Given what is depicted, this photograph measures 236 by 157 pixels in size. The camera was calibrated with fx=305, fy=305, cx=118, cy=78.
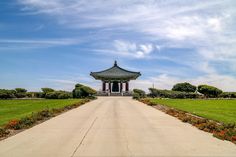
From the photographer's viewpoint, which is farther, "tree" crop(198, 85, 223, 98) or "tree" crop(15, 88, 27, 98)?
"tree" crop(198, 85, 223, 98)

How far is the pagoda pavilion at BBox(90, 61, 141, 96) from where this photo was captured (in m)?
85.8

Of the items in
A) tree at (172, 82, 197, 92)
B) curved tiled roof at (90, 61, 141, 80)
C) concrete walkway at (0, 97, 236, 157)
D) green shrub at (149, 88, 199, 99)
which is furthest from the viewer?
curved tiled roof at (90, 61, 141, 80)

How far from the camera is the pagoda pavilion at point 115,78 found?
282ft

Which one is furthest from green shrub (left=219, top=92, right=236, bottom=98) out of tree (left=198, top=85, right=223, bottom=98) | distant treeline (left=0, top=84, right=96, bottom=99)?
distant treeline (left=0, top=84, right=96, bottom=99)

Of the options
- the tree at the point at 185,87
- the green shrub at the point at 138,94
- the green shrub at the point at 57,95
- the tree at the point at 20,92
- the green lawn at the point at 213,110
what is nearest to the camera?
the green lawn at the point at 213,110

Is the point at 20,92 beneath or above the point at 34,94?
above

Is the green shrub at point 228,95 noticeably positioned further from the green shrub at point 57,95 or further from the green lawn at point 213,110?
the green shrub at point 57,95

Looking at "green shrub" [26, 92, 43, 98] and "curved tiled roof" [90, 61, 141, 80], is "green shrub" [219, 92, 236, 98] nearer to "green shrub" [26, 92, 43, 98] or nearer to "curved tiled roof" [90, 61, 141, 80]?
"curved tiled roof" [90, 61, 141, 80]

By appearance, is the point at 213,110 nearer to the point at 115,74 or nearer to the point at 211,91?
the point at 211,91

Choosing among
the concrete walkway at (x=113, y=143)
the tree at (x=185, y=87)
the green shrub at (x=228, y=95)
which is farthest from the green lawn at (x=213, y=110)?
the tree at (x=185, y=87)

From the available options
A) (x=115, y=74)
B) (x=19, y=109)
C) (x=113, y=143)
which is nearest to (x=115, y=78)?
(x=115, y=74)

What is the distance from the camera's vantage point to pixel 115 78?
86.4 meters

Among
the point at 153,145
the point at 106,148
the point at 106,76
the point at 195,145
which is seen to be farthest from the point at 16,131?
the point at 106,76

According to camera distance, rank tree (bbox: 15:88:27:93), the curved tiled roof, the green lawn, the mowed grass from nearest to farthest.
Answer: the green lawn
the mowed grass
tree (bbox: 15:88:27:93)
the curved tiled roof
